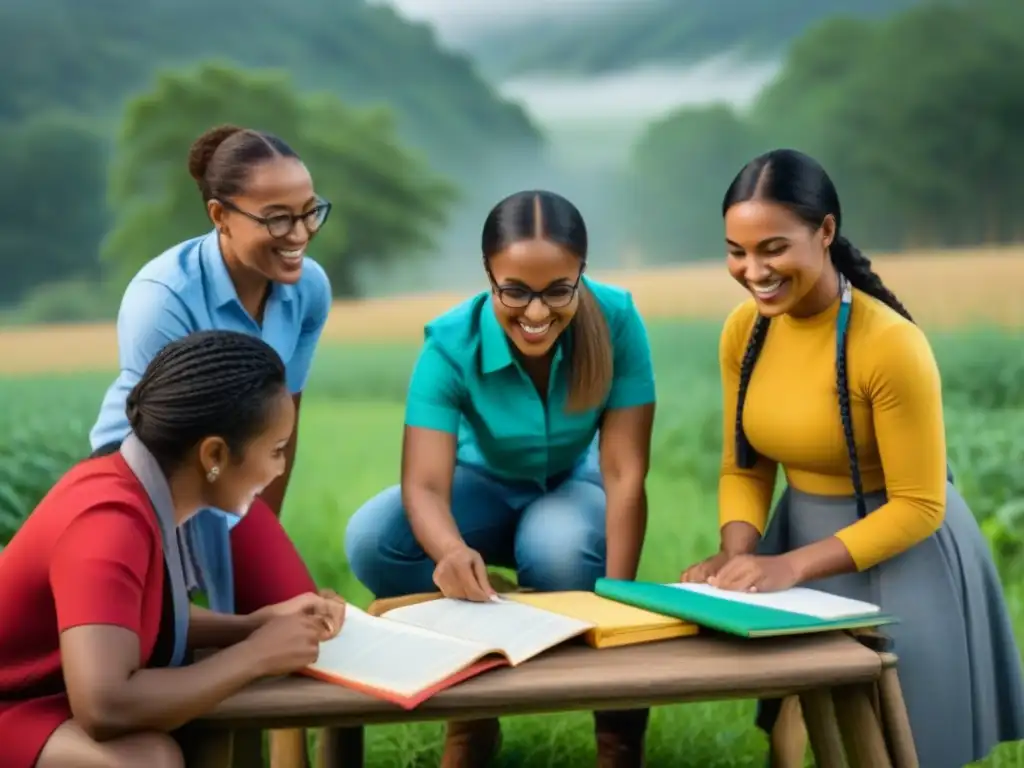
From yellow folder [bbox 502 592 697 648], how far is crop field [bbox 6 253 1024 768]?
229 cm

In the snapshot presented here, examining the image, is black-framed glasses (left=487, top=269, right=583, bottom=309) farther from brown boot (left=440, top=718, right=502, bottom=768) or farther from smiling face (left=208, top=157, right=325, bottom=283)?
brown boot (left=440, top=718, right=502, bottom=768)

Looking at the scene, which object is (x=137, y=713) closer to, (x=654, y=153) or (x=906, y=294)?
(x=654, y=153)

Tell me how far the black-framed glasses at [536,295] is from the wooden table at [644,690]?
2.27 feet

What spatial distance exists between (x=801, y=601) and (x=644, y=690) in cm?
39

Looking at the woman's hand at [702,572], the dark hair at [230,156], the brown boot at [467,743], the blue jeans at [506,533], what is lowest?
the brown boot at [467,743]

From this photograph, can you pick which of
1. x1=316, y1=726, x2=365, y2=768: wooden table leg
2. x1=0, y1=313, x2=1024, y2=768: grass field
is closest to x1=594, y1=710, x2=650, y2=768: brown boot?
x1=316, y1=726, x2=365, y2=768: wooden table leg

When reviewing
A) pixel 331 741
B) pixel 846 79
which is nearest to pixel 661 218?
pixel 846 79

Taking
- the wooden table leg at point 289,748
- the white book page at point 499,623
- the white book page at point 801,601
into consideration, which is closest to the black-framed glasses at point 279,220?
the white book page at point 499,623

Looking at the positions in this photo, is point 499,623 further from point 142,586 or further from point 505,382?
point 505,382

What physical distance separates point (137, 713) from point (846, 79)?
17.5 ft

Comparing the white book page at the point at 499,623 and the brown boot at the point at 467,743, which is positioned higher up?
the white book page at the point at 499,623

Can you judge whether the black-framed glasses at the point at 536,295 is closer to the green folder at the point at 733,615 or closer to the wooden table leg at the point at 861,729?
the green folder at the point at 733,615

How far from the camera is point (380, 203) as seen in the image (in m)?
6.13

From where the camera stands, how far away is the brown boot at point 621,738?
248 cm
